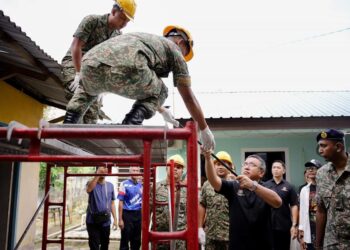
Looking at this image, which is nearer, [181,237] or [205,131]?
[181,237]

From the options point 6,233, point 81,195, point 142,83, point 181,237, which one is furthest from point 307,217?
point 81,195

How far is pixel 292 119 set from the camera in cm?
763

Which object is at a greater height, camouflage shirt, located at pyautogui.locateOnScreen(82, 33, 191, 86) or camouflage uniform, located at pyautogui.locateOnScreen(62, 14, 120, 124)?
camouflage uniform, located at pyautogui.locateOnScreen(62, 14, 120, 124)

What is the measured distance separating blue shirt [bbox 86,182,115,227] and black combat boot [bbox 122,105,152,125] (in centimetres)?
402

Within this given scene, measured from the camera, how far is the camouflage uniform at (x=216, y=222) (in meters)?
4.12

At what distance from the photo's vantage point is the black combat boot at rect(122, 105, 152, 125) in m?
2.27

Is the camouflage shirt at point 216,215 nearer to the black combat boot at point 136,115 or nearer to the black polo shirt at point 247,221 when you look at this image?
the black polo shirt at point 247,221

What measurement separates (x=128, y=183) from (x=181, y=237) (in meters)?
5.53

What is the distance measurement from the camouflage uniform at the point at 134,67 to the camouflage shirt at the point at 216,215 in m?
2.29

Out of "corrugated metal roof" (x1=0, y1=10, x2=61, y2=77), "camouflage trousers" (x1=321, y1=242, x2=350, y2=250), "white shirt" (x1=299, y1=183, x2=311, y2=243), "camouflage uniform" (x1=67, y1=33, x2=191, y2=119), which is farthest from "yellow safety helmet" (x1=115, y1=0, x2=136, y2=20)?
"white shirt" (x1=299, y1=183, x2=311, y2=243)

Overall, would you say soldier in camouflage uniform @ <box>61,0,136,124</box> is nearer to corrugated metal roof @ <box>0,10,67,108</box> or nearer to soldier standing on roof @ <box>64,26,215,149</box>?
soldier standing on roof @ <box>64,26,215,149</box>

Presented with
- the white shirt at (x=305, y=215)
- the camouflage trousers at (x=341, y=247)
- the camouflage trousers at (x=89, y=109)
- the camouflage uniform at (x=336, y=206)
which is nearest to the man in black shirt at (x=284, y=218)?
the white shirt at (x=305, y=215)

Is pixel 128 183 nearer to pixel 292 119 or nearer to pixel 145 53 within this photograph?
pixel 292 119

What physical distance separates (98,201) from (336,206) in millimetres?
4112
